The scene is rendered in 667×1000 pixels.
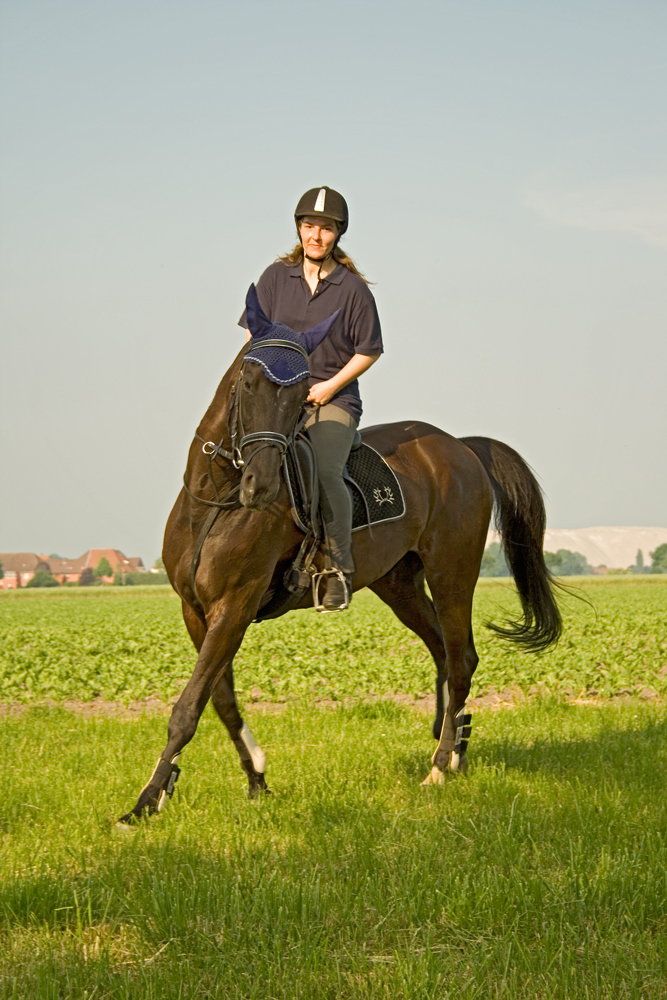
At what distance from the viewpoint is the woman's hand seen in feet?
19.9

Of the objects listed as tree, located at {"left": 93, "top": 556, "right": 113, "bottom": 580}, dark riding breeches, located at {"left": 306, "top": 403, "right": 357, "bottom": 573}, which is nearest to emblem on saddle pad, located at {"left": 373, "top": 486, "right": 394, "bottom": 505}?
dark riding breeches, located at {"left": 306, "top": 403, "right": 357, "bottom": 573}

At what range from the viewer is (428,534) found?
7.56 meters

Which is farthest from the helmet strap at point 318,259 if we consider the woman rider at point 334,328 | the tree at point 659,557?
the tree at point 659,557

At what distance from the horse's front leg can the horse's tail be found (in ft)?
11.5

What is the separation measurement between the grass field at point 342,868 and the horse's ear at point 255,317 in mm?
2839

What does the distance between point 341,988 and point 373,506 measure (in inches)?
150

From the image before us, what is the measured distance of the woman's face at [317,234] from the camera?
6.30 m

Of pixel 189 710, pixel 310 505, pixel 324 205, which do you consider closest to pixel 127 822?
pixel 189 710

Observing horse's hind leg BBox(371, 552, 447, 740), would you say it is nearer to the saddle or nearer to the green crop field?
the saddle

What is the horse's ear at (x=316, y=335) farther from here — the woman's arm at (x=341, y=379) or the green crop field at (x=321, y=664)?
the green crop field at (x=321, y=664)

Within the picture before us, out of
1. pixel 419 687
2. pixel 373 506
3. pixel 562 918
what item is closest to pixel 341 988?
pixel 562 918

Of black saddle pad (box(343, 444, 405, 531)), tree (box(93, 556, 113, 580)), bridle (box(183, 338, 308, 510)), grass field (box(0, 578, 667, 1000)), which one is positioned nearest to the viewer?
grass field (box(0, 578, 667, 1000))

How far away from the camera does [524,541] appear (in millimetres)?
8562

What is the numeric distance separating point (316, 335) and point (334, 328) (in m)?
0.83
